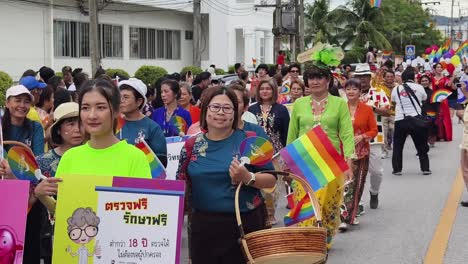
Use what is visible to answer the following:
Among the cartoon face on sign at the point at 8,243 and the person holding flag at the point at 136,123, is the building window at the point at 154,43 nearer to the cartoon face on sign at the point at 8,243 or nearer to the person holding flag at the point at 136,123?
the person holding flag at the point at 136,123

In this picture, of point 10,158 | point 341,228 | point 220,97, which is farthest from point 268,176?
point 341,228

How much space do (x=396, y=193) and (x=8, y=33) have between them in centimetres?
1805

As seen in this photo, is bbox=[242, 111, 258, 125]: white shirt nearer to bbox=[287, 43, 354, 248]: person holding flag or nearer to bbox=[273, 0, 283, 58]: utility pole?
bbox=[287, 43, 354, 248]: person holding flag

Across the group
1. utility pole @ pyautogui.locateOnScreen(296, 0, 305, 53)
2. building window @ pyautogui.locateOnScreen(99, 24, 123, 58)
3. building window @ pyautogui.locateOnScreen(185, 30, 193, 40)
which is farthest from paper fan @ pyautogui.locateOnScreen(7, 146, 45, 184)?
building window @ pyautogui.locateOnScreen(185, 30, 193, 40)

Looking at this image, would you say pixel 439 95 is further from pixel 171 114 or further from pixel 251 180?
pixel 251 180

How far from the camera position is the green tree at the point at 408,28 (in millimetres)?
83250

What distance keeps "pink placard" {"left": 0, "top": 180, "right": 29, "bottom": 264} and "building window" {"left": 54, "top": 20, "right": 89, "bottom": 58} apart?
2624 centimetres

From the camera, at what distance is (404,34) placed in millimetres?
85250

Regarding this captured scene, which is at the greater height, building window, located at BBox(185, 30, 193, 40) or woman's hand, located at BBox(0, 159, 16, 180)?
building window, located at BBox(185, 30, 193, 40)

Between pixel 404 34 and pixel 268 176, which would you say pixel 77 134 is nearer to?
pixel 268 176

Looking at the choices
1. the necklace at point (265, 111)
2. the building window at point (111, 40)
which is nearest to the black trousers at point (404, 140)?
the necklace at point (265, 111)

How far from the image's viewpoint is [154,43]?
38.1m

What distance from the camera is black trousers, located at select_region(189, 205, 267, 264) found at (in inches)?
189

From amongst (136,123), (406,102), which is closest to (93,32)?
(406,102)
